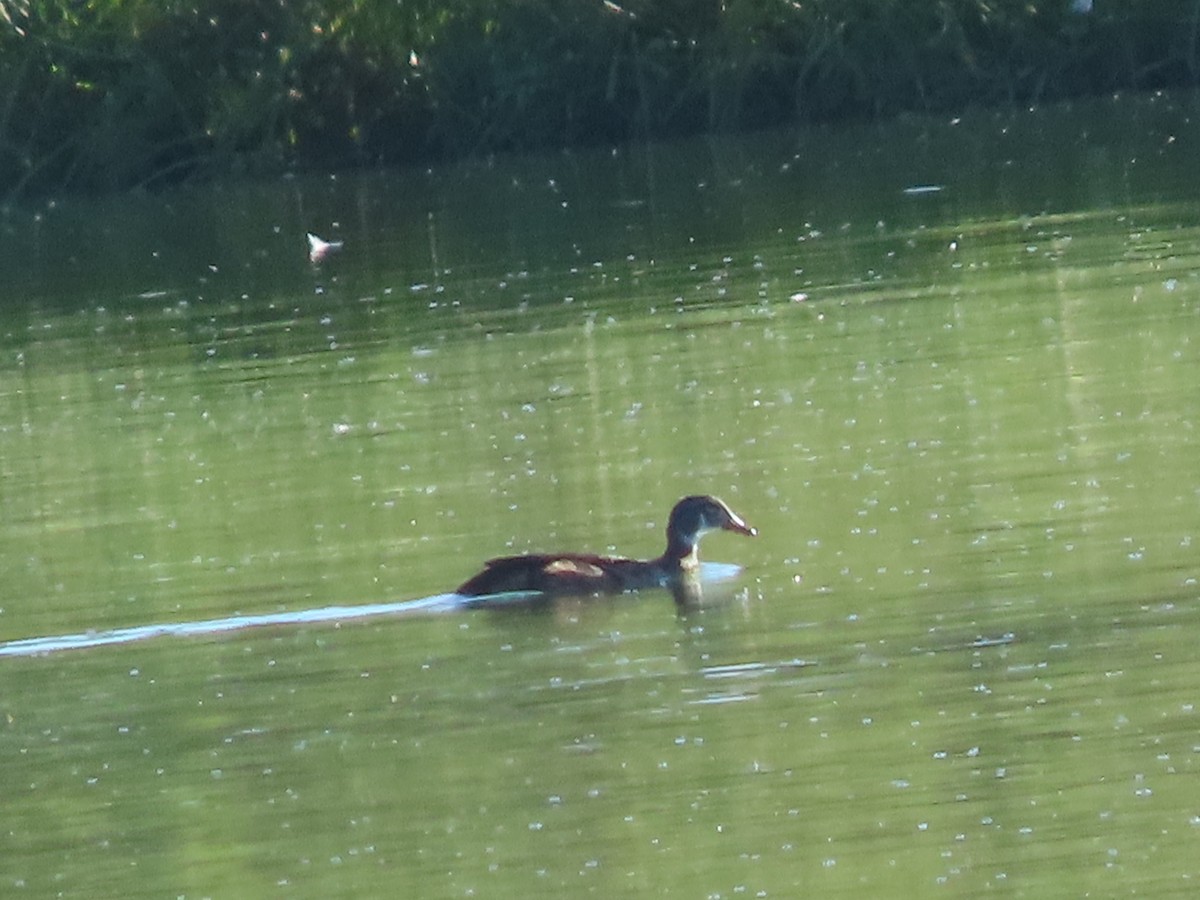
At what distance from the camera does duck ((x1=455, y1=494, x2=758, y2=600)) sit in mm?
12969


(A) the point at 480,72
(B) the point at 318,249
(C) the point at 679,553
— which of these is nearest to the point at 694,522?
(C) the point at 679,553

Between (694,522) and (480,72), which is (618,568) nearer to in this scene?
(694,522)

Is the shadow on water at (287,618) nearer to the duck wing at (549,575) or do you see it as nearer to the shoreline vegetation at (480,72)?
the duck wing at (549,575)

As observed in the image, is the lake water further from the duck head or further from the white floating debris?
the white floating debris

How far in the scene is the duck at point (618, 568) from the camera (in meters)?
13.0

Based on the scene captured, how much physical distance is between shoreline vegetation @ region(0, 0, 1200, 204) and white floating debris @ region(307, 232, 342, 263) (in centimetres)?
1420

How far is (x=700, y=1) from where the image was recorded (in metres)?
45.8

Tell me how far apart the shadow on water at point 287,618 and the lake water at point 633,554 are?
0.19ft

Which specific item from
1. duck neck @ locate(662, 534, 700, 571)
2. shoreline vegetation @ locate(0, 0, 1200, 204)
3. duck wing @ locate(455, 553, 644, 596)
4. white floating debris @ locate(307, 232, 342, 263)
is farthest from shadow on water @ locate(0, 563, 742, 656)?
shoreline vegetation @ locate(0, 0, 1200, 204)

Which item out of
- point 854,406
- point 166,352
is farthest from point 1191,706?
point 166,352

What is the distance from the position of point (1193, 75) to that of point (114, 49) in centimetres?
1492

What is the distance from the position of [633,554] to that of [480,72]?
3271cm

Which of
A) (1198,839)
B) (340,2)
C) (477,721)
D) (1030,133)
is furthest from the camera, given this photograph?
(340,2)

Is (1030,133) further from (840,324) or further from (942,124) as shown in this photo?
(840,324)
